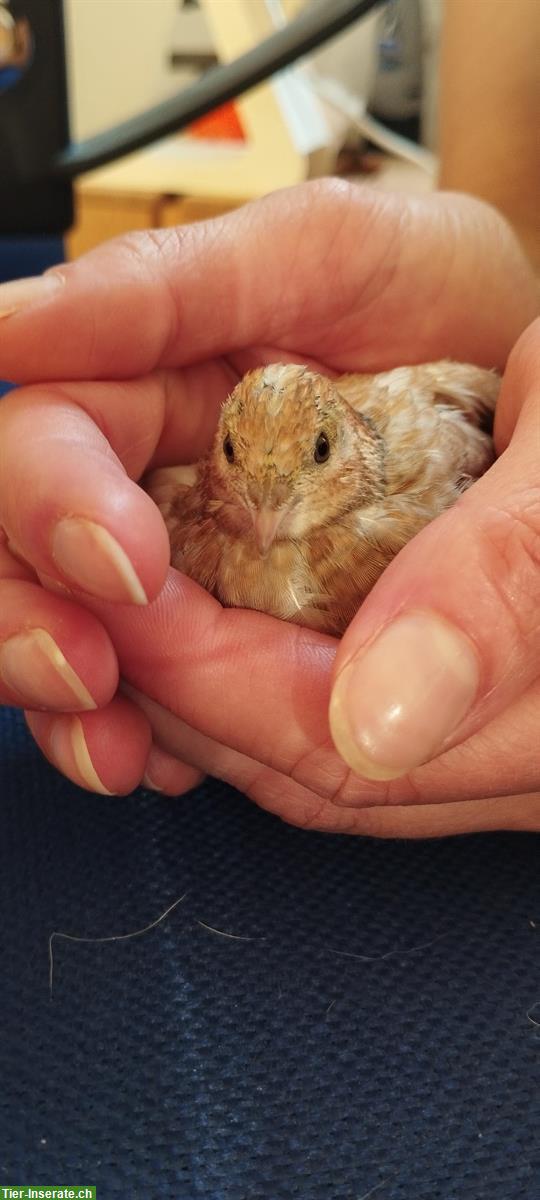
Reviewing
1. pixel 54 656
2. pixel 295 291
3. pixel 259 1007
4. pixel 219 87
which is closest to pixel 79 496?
pixel 54 656

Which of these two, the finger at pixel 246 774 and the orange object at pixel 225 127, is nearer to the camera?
the finger at pixel 246 774

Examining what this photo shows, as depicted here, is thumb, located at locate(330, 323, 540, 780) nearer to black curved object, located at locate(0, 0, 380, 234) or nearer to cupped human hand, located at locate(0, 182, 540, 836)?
cupped human hand, located at locate(0, 182, 540, 836)

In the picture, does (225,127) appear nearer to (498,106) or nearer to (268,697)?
(498,106)

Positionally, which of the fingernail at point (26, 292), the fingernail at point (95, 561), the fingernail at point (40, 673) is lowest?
the fingernail at point (40, 673)

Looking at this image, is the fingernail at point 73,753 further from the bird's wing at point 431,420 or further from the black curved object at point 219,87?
the black curved object at point 219,87

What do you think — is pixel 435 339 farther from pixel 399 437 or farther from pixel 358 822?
pixel 358 822

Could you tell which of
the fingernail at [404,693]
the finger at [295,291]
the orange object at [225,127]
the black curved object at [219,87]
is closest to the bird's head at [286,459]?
the finger at [295,291]

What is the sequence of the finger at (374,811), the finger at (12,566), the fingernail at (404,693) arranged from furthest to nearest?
the finger at (12,566), the finger at (374,811), the fingernail at (404,693)

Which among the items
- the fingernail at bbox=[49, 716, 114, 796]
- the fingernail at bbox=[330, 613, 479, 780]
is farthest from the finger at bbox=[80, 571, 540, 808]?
the fingernail at bbox=[330, 613, 479, 780]
